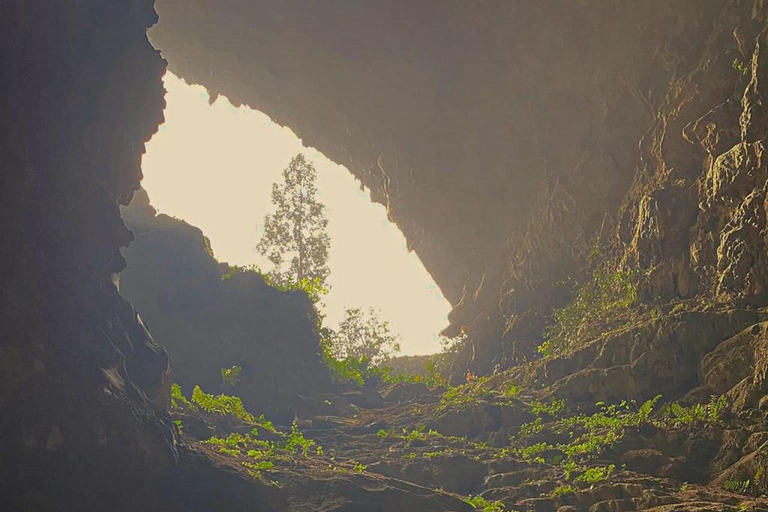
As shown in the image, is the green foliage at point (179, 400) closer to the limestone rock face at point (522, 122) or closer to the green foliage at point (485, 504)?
the green foliage at point (485, 504)

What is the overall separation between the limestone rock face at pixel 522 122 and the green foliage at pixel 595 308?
866 mm

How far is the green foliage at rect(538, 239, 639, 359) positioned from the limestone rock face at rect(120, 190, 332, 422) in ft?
27.7

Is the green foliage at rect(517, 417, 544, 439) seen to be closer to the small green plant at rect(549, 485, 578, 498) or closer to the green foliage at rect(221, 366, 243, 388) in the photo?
the small green plant at rect(549, 485, 578, 498)

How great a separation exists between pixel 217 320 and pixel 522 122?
14720mm

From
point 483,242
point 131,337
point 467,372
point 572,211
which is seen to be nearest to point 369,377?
point 467,372

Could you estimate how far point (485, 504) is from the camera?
1130cm

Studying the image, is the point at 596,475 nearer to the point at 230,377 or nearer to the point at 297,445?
the point at 297,445

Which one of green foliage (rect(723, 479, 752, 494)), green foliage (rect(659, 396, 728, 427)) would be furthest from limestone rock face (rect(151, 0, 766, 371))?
green foliage (rect(723, 479, 752, 494))

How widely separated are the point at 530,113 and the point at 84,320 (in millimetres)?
20131

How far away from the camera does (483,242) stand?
30312mm

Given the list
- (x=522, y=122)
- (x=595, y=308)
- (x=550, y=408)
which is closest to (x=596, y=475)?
(x=550, y=408)

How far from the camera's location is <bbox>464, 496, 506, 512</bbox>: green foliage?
35.4ft

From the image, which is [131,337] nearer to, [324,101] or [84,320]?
[84,320]

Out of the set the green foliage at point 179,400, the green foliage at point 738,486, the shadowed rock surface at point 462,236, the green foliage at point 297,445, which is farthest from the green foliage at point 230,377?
the green foliage at point 738,486
